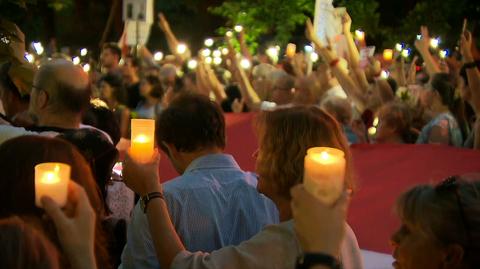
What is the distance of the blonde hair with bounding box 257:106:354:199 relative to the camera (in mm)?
2813

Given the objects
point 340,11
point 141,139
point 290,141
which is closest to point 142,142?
point 141,139

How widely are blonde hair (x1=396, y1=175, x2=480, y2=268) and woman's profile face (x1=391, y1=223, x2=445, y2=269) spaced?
18 mm

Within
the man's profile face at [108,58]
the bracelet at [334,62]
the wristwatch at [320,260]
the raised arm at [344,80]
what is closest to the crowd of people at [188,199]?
the wristwatch at [320,260]

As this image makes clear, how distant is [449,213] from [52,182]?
1.17 meters

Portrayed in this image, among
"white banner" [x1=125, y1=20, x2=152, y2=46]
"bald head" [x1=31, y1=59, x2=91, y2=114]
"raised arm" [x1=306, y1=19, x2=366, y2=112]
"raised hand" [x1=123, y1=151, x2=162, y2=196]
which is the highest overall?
"white banner" [x1=125, y1=20, x2=152, y2=46]

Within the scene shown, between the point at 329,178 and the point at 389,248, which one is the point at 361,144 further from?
the point at 329,178

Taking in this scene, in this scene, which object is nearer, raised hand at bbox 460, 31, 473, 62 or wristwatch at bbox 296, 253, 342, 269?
wristwatch at bbox 296, 253, 342, 269

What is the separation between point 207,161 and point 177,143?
0.17 meters

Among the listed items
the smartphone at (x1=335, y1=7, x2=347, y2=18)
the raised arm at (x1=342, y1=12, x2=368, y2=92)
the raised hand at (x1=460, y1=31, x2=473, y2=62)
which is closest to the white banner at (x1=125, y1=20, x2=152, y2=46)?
the smartphone at (x1=335, y1=7, x2=347, y2=18)

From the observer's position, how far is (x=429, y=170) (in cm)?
583

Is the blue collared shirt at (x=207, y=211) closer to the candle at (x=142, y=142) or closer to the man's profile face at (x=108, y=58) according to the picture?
the candle at (x=142, y=142)

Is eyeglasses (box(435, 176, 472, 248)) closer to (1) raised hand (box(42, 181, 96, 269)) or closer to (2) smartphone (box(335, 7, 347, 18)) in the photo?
(1) raised hand (box(42, 181, 96, 269))

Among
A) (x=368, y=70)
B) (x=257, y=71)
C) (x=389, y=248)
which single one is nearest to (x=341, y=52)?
(x=368, y=70)

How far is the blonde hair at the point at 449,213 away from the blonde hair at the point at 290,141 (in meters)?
0.46
